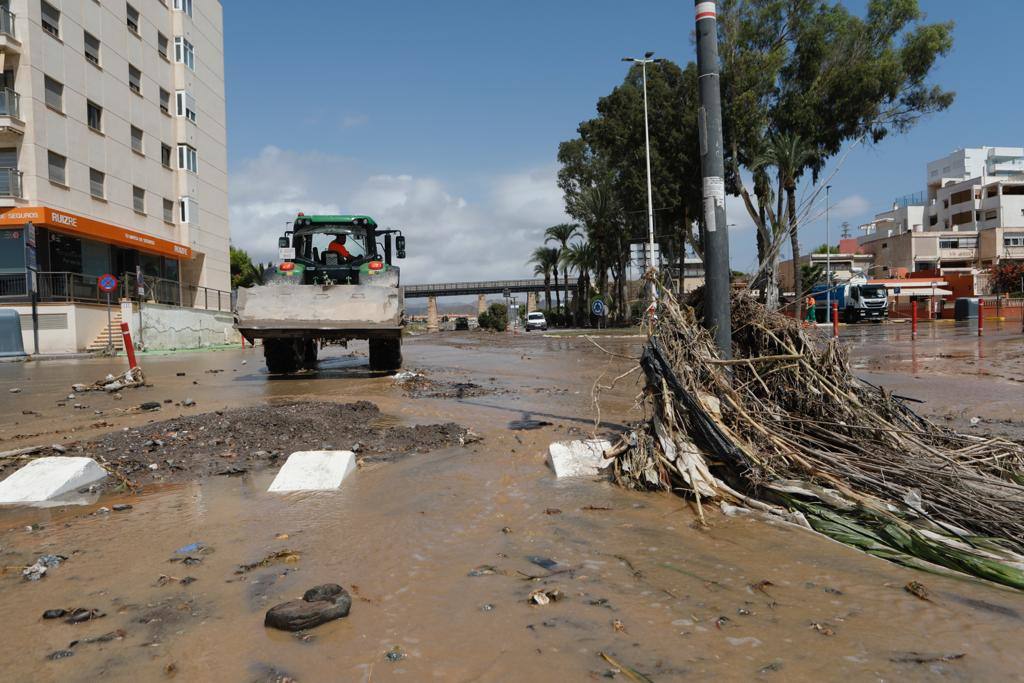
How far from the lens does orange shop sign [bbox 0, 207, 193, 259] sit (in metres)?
25.5

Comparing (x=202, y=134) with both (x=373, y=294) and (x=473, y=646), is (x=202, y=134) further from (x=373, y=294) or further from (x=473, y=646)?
(x=473, y=646)

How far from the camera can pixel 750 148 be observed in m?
31.6

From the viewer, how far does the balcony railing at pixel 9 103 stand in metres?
25.9

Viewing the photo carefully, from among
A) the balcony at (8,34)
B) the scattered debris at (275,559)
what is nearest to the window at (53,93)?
the balcony at (8,34)

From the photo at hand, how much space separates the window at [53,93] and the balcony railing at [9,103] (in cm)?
135

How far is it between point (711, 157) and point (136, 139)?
35.6 m

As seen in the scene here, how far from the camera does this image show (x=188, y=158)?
37812 mm

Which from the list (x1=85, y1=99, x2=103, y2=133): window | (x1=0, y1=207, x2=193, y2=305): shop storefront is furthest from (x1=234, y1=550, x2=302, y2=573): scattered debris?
(x1=85, y1=99, x2=103, y2=133): window

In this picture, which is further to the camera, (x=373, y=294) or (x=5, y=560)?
(x=373, y=294)

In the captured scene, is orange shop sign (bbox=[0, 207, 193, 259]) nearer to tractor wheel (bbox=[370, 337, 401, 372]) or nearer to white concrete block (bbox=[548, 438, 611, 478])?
tractor wheel (bbox=[370, 337, 401, 372])

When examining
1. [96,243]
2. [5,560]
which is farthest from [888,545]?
[96,243]

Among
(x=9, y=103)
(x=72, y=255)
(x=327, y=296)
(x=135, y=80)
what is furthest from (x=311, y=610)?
(x=135, y=80)

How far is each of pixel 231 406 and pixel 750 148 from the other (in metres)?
28.8

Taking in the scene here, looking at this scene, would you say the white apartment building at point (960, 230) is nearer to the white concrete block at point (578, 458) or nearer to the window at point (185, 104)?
the window at point (185, 104)
